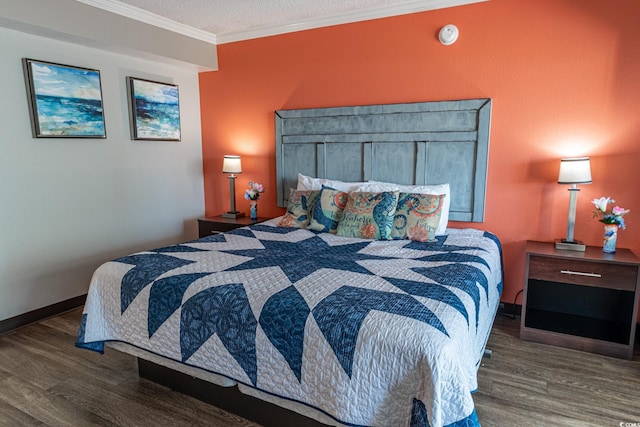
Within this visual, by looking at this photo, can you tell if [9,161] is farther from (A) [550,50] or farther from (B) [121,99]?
(A) [550,50]

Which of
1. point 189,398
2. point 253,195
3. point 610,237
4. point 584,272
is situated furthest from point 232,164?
point 610,237

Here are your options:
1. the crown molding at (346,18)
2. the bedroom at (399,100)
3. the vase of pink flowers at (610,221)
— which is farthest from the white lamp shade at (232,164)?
the vase of pink flowers at (610,221)

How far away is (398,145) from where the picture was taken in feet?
10.8

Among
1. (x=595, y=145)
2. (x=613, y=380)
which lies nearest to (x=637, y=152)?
(x=595, y=145)

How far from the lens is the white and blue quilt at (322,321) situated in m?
1.38

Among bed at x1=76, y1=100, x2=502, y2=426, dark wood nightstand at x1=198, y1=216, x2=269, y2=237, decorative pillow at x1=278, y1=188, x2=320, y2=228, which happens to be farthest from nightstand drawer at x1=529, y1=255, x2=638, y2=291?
dark wood nightstand at x1=198, y1=216, x2=269, y2=237

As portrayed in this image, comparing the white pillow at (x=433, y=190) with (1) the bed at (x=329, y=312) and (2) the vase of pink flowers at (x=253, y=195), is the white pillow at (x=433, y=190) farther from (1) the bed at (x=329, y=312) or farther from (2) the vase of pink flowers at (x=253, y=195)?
(2) the vase of pink flowers at (x=253, y=195)

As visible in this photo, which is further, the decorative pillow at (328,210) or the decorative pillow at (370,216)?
the decorative pillow at (328,210)

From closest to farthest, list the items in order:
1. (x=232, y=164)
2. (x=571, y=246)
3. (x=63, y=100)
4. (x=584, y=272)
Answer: (x=584, y=272) → (x=571, y=246) → (x=63, y=100) → (x=232, y=164)

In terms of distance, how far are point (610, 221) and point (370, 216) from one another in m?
1.55

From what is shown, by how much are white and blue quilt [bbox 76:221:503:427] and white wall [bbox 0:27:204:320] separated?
A: 1276 millimetres

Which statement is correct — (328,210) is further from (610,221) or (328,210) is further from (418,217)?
(610,221)

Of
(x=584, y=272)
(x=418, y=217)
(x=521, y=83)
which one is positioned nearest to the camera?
(x=584, y=272)

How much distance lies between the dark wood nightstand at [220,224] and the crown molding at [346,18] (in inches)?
71.7
